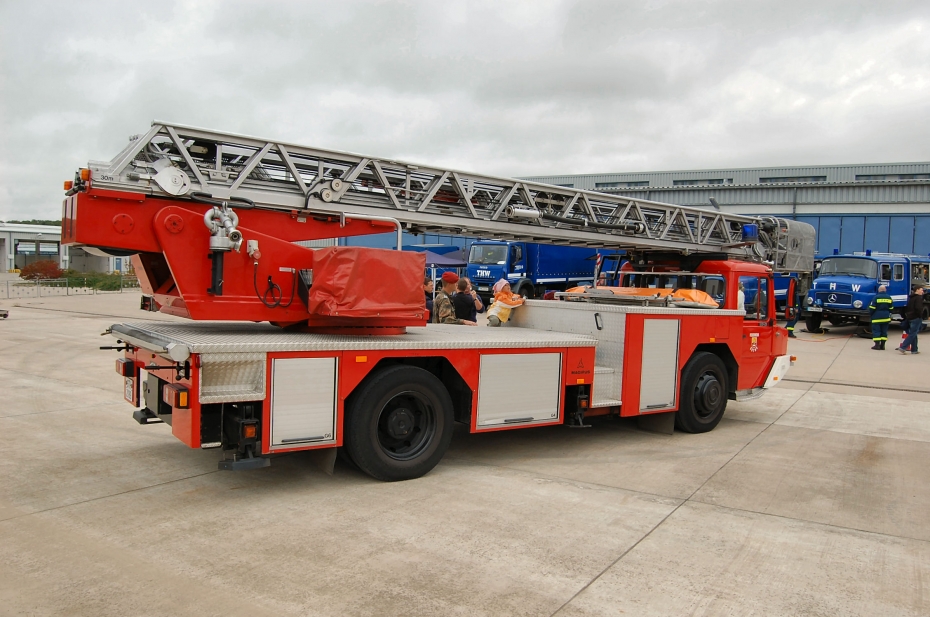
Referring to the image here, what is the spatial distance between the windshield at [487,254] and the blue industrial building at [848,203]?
953 cm

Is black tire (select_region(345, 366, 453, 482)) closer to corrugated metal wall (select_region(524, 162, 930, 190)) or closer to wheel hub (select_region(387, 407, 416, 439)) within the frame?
wheel hub (select_region(387, 407, 416, 439))

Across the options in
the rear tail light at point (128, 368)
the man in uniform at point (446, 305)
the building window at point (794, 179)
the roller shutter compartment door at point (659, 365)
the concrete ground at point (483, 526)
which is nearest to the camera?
the concrete ground at point (483, 526)

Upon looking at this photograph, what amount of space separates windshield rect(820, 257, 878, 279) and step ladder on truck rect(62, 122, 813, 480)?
1668 centimetres

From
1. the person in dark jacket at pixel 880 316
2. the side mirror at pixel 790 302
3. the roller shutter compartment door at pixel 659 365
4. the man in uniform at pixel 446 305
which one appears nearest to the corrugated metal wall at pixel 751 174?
the person in dark jacket at pixel 880 316

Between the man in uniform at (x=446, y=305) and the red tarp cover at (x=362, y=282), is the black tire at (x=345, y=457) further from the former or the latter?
the man in uniform at (x=446, y=305)

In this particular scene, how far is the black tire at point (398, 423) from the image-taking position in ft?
19.2

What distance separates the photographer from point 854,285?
21.3 metres

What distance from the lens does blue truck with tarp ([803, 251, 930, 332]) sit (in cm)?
2122

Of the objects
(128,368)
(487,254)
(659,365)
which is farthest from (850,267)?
(128,368)

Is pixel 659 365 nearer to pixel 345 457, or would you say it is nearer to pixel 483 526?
pixel 483 526

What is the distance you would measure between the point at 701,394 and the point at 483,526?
4413 millimetres

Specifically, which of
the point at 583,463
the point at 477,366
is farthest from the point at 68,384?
the point at 583,463

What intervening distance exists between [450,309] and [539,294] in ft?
61.3

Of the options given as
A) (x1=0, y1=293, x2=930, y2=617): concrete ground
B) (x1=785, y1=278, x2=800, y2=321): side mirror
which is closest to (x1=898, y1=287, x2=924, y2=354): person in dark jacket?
(x1=785, y1=278, x2=800, y2=321): side mirror
